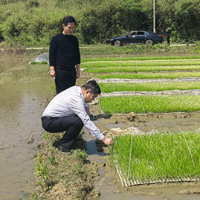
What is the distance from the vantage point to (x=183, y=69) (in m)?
11.1

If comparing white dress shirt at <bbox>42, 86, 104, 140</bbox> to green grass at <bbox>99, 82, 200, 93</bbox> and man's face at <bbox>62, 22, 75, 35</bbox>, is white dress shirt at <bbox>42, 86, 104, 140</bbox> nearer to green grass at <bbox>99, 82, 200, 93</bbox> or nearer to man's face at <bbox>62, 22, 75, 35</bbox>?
man's face at <bbox>62, 22, 75, 35</bbox>

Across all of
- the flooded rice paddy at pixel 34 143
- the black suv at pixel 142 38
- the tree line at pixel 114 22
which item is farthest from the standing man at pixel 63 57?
the tree line at pixel 114 22

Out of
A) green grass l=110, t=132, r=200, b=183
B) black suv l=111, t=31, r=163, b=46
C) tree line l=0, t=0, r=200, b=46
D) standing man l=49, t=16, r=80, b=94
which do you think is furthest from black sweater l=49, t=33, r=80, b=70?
tree line l=0, t=0, r=200, b=46

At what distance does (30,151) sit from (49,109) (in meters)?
0.72

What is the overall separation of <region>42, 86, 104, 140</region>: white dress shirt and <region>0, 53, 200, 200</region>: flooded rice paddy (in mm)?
547

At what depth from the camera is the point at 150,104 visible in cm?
610

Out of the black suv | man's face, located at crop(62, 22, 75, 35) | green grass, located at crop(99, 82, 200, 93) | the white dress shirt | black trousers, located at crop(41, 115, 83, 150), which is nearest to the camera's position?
the white dress shirt

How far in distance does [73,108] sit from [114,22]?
25108 millimetres

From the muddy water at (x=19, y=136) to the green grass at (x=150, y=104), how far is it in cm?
155

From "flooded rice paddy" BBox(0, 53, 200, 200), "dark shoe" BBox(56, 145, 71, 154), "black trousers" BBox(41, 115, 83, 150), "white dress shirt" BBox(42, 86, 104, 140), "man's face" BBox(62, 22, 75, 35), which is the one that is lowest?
"flooded rice paddy" BBox(0, 53, 200, 200)

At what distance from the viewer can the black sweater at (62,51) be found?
4.77 meters

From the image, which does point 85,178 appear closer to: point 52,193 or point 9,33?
point 52,193

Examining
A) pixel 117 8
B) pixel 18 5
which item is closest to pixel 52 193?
pixel 117 8

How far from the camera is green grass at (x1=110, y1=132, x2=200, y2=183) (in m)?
3.24
